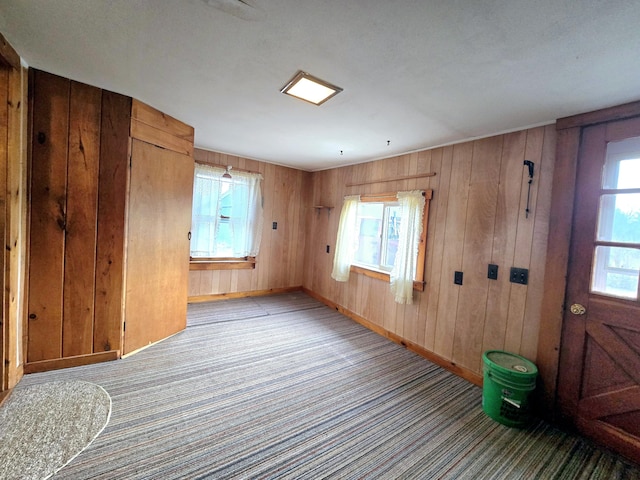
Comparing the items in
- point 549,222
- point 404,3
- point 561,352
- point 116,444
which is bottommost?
point 116,444

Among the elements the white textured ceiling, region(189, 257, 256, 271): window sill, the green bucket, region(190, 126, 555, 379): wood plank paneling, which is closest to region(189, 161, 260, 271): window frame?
region(189, 257, 256, 271): window sill

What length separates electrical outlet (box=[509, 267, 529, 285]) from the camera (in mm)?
2104

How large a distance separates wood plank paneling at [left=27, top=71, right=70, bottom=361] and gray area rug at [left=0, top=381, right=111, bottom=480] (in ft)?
1.38

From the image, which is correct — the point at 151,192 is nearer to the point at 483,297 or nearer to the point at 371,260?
the point at 371,260

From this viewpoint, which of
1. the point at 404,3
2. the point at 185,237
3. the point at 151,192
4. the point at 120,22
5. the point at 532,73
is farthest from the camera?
the point at 185,237

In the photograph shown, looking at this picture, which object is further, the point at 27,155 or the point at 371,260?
the point at 371,260

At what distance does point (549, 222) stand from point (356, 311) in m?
2.41

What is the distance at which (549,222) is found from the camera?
197cm

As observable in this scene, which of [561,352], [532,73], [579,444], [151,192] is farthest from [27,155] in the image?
[579,444]

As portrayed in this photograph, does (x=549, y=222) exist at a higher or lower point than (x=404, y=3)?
lower

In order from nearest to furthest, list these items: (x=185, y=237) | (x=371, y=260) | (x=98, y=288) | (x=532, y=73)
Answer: (x=532, y=73)
(x=98, y=288)
(x=185, y=237)
(x=371, y=260)

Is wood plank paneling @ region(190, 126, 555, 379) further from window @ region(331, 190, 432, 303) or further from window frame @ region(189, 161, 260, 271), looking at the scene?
window frame @ region(189, 161, 260, 271)

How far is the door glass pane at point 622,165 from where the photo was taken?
167cm

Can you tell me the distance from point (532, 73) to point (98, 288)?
3.39 metres
